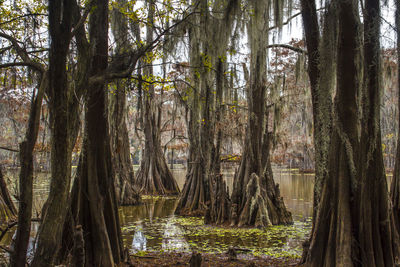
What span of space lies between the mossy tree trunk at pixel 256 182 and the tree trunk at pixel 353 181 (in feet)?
12.9

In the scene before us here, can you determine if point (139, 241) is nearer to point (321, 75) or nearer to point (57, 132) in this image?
point (57, 132)

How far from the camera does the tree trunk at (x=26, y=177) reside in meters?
3.08

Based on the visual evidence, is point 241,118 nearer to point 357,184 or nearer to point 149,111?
point 149,111

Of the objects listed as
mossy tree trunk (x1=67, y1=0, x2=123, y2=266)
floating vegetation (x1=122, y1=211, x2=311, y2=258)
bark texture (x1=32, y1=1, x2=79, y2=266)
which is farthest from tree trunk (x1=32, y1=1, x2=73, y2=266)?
floating vegetation (x1=122, y1=211, x2=311, y2=258)

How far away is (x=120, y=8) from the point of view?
19.5ft

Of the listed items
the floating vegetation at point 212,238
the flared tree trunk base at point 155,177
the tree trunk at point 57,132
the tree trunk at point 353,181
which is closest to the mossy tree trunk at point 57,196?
the tree trunk at point 57,132

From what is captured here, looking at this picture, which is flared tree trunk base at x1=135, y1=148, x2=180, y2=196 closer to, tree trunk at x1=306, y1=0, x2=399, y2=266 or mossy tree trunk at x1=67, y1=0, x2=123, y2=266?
mossy tree trunk at x1=67, y1=0, x2=123, y2=266

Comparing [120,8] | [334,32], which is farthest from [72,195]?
[334,32]

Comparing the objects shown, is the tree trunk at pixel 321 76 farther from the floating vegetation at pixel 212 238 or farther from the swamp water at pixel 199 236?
the swamp water at pixel 199 236

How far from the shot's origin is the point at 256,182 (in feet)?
29.0

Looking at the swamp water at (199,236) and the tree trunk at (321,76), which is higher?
the tree trunk at (321,76)

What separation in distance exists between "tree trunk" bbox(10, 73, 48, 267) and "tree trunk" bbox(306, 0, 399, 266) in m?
3.36

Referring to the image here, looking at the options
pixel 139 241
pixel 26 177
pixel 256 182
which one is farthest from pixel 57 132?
pixel 256 182

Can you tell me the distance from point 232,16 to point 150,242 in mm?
4816
